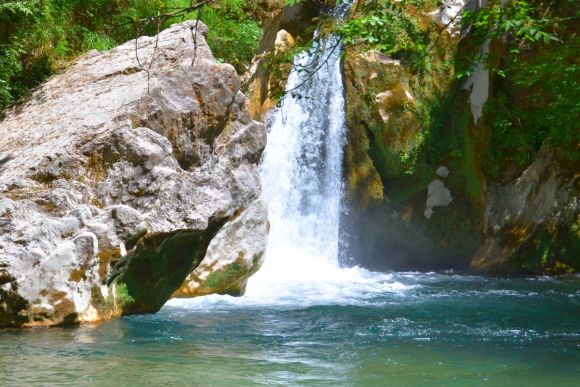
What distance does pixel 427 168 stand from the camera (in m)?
13.0

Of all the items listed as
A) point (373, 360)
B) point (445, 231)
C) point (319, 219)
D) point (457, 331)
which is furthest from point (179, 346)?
point (445, 231)

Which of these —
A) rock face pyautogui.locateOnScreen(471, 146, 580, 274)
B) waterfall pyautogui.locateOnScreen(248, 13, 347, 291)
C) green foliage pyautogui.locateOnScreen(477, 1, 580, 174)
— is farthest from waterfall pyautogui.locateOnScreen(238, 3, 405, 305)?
green foliage pyautogui.locateOnScreen(477, 1, 580, 174)

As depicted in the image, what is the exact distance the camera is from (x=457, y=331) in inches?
273

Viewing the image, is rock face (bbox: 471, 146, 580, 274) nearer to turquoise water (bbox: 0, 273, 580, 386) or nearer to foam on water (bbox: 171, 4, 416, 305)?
foam on water (bbox: 171, 4, 416, 305)

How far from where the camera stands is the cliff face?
42.1 ft

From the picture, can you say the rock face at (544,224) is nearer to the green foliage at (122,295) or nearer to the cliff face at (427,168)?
the cliff face at (427,168)

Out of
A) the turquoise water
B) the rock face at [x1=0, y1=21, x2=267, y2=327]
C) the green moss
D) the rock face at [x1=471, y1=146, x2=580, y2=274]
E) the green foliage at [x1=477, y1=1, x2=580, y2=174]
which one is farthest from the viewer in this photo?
the rock face at [x1=471, y1=146, x2=580, y2=274]

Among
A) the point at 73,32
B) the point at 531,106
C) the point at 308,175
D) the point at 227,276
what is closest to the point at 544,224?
the point at 531,106

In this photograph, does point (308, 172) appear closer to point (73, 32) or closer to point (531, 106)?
point (531, 106)

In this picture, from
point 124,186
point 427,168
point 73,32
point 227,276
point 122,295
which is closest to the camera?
point 124,186

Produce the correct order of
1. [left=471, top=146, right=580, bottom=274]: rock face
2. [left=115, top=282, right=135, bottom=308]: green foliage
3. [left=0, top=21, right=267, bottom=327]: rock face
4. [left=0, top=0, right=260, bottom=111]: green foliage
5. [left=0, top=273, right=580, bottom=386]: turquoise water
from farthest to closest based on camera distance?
[left=471, top=146, right=580, bottom=274]: rock face < [left=0, top=0, right=260, bottom=111]: green foliage < [left=115, top=282, right=135, bottom=308]: green foliage < [left=0, top=21, right=267, bottom=327]: rock face < [left=0, top=273, right=580, bottom=386]: turquoise water

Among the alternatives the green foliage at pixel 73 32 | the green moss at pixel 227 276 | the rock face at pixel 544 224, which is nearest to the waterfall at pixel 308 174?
the green foliage at pixel 73 32

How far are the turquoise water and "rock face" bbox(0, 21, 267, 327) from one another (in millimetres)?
355

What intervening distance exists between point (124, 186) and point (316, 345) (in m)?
2.21
